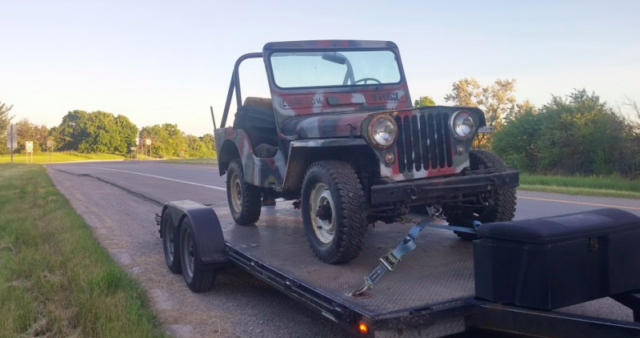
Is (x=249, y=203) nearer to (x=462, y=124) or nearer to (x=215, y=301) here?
(x=215, y=301)

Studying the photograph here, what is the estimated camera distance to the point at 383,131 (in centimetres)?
459

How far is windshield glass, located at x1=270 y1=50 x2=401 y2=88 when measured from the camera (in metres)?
6.40

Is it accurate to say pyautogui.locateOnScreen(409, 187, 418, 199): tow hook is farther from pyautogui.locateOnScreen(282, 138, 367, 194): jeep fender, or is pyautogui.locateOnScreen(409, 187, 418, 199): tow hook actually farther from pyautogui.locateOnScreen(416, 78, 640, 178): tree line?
pyautogui.locateOnScreen(416, 78, 640, 178): tree line

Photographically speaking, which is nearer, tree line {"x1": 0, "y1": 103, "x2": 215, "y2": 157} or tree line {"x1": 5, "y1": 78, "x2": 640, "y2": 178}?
tree line {"x1": 5, "y1": 78, "x2": 640, "y2": 178}

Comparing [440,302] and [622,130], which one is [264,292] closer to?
[440,302]

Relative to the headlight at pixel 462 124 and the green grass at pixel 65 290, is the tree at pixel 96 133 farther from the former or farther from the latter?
the headlight at pixel 462 124

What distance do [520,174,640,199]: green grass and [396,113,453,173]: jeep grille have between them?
10937mm

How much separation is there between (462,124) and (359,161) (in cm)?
87

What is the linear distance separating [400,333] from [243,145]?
12.5ft

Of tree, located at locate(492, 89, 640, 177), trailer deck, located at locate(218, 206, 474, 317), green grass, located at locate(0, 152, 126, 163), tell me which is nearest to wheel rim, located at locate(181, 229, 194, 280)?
trailer deck, located at locate(218, 206, 474, 317)

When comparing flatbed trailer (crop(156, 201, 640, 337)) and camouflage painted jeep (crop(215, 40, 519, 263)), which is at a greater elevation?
camouflage painted jeep (crop(215, 40, 519, 263))

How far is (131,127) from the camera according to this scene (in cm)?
9181

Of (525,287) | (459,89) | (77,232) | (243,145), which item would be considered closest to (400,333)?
(525,287)

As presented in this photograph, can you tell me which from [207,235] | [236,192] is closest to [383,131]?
[207,235]
